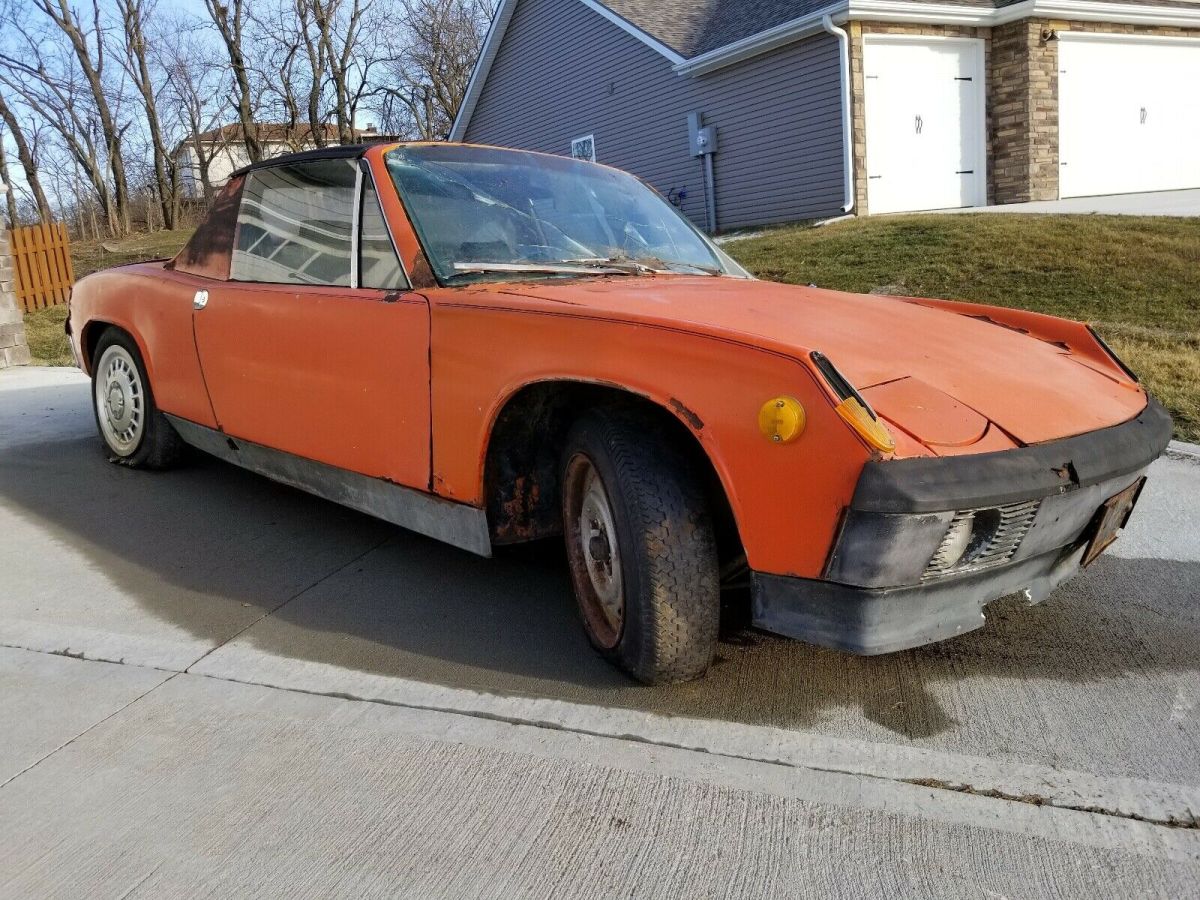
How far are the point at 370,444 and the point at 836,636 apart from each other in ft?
5.70

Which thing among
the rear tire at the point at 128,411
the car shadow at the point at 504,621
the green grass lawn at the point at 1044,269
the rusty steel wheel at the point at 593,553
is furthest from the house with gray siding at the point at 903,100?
the rusty steel wheel at the point at 593,553

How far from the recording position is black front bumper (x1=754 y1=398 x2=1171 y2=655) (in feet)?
6.70

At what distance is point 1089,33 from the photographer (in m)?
15.6

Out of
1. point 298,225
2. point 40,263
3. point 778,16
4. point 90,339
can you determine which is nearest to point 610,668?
point 298,225

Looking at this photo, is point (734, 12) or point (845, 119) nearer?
point (845, 119)

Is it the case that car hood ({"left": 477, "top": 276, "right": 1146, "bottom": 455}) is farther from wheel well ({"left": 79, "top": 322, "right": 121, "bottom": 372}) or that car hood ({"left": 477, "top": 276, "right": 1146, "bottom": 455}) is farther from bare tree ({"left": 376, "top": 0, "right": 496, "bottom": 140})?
bare tree ({"left": 376, "top": 0, "right": 496, "bottom": 140})

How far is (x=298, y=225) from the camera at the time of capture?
382 cm

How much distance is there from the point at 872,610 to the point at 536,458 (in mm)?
1223

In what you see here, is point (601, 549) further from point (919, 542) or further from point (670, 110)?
point (670, 110)

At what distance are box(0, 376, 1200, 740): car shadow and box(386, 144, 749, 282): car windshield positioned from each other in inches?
45.2

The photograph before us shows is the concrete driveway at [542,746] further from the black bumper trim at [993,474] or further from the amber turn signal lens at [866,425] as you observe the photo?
the amber turn signal lens at [866,425]

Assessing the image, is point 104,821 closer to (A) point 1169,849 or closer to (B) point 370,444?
(B) point 370,444

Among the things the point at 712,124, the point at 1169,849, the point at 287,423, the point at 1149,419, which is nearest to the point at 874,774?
the point at 1169,849

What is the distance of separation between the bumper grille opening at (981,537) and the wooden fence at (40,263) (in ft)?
57.7
